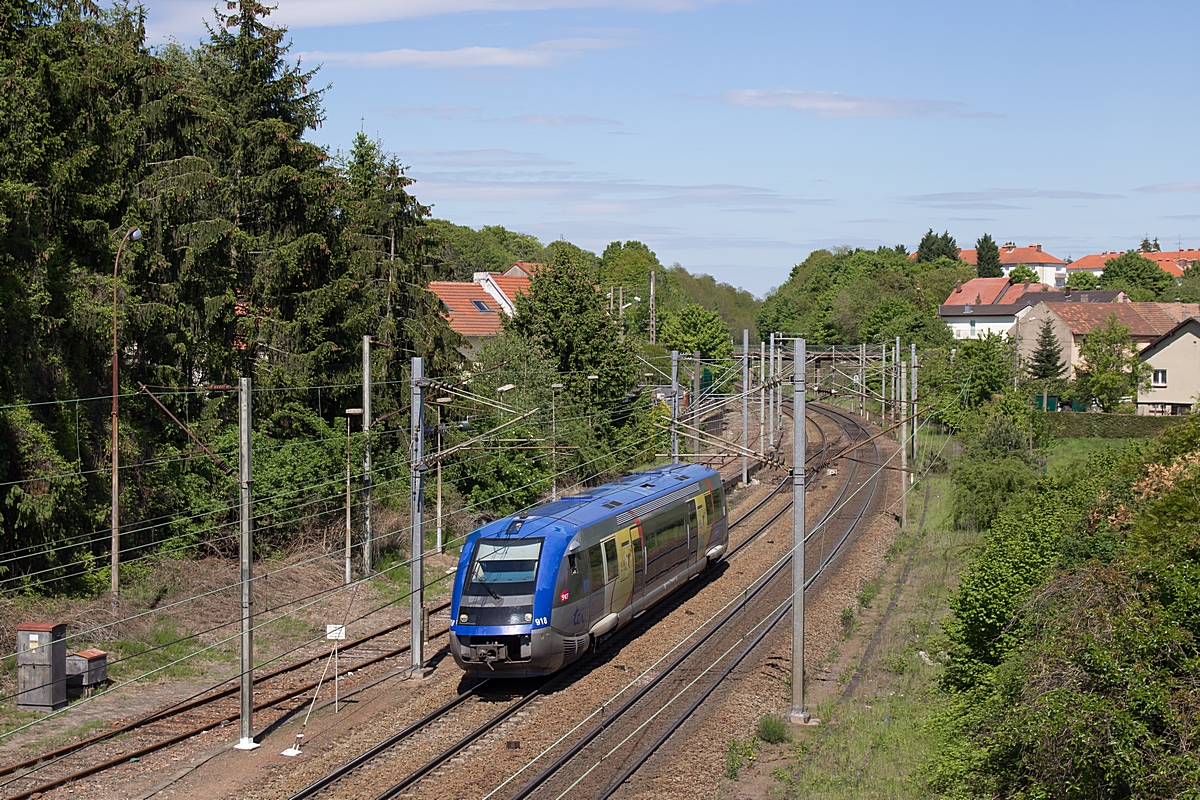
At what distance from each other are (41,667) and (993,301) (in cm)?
11630

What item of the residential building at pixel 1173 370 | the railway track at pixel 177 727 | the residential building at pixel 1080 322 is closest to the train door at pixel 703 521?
the railway track at pixel 177 727

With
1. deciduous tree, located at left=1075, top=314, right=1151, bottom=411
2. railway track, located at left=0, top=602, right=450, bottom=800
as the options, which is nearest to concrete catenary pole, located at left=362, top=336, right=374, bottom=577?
railway track, located at left=0, top=602, right=450, bottom=800

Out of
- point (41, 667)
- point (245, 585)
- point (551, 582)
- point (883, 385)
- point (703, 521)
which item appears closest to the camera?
point (245, 585)

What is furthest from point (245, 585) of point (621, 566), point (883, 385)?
point (883, 385)

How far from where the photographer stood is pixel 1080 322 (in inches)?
3027

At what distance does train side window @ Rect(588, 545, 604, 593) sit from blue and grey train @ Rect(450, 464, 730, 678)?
0.02m

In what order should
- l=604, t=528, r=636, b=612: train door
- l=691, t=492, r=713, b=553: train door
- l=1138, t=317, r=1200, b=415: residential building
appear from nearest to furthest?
l=604, t=528, r=636, b=612: train door < l=691, t=492, r=713, b=553: train door < l=1138, t=317, r=1200, b=415: residential building

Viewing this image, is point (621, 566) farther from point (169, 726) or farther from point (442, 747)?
point (169, 726)

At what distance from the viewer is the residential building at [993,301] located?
105875 millimetres

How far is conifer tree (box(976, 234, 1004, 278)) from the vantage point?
158250mm

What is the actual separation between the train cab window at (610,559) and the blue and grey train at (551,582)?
0.02 meters

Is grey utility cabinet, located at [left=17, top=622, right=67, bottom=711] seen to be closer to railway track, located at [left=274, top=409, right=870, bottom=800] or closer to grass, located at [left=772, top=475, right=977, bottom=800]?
railway track, located at [left=274, top=409, right=870, bottom=800]

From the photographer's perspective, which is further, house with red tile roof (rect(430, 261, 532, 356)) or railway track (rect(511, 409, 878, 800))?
house with red tile roof (rect(430, 261, 532, 356))

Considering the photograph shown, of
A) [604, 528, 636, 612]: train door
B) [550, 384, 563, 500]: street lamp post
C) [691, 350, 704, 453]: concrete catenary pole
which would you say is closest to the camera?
[604, 528, 636, 612]: train door
